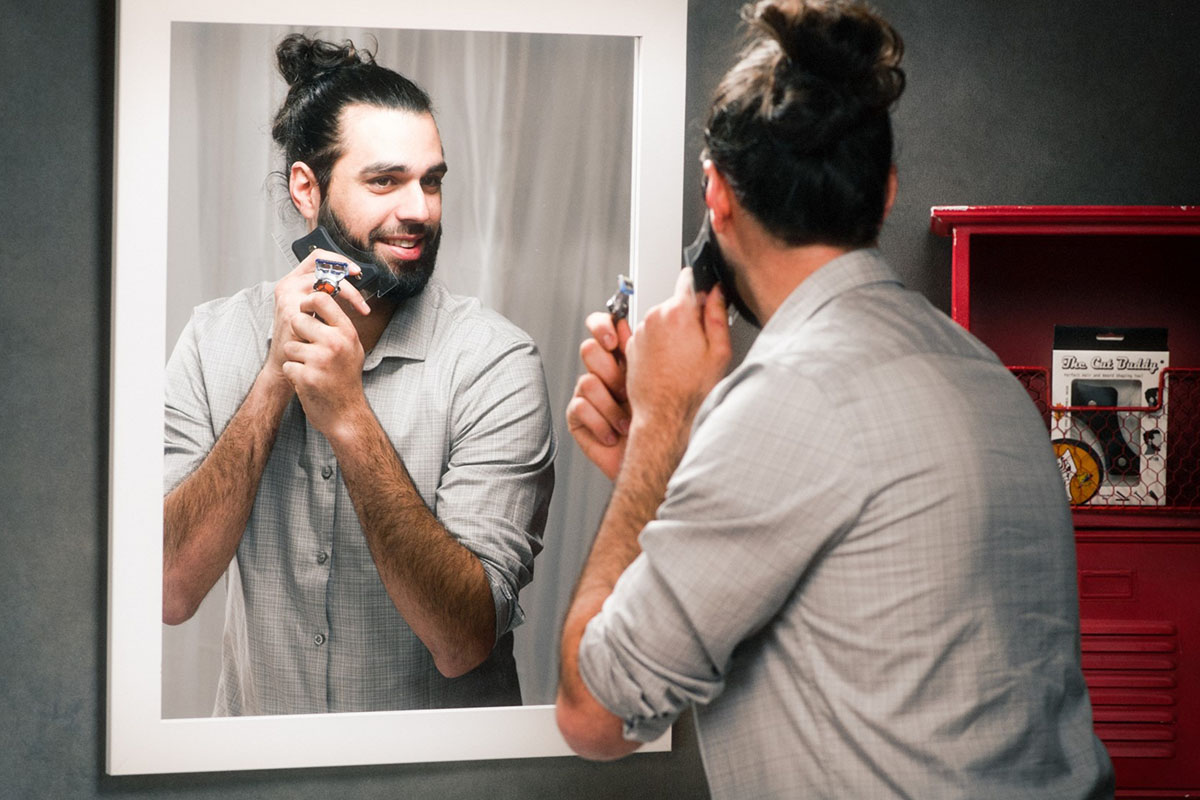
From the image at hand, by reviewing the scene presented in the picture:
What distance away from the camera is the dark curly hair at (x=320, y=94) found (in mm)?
1680

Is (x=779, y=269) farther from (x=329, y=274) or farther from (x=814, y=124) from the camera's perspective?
(x=329, y=274)

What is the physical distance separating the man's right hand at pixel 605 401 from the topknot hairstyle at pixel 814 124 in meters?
0.38

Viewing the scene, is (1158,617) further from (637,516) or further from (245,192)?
(245,192)

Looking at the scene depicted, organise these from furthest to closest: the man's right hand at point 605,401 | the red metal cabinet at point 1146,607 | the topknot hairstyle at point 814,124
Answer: the red metal cabinet at point 1146,607 < the man's right hand at point 605,401 < the topknot hairstyle at point 814,124

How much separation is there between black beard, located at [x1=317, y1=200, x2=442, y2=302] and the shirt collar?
78 cm

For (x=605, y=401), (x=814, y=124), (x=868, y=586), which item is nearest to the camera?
(x=868, y=586)

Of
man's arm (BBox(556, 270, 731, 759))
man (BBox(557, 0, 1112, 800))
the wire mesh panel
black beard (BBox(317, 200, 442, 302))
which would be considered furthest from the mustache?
the wire mesh panel

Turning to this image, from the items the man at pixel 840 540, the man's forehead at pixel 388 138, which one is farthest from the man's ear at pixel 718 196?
the man's forehead at pixel 388 138

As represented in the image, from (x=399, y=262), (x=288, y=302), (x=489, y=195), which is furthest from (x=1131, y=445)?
(x=288, y=302)

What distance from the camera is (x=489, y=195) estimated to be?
1.73 m

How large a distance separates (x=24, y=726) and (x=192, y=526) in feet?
1.47

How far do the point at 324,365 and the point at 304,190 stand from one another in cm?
28

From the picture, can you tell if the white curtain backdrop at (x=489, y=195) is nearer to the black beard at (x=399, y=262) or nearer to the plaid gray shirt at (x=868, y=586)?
the black beard at (x=399, y=262)

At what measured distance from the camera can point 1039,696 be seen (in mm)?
996
